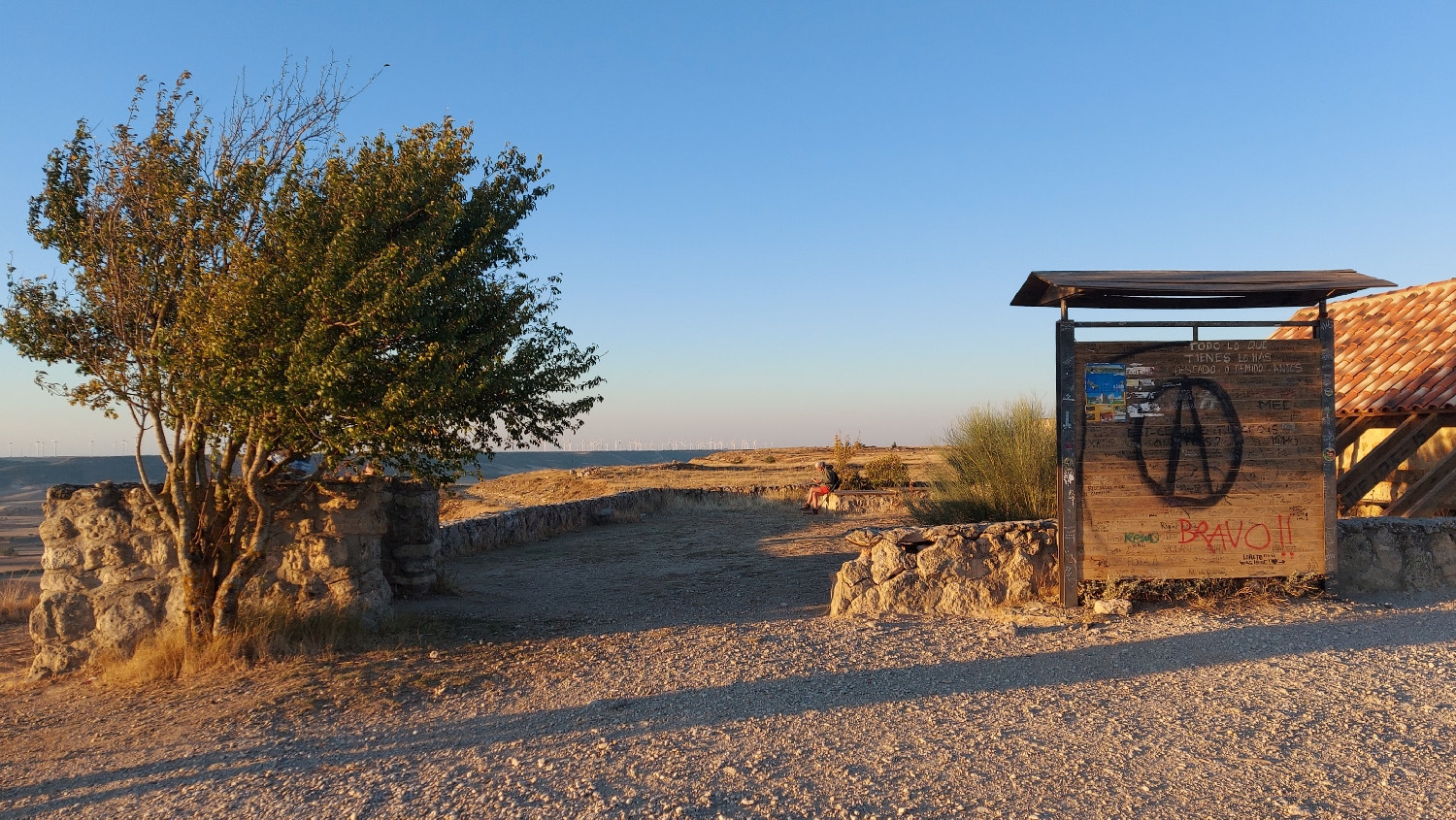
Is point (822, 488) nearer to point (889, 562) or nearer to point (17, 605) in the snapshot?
point (889, 562)

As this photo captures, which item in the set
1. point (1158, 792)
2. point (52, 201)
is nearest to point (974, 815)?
point (1158, 792)

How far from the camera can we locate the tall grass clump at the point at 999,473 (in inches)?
435

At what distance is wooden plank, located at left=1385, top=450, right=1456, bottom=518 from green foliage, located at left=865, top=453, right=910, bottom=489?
12265 millimetres

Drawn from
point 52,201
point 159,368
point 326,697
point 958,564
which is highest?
point 52,201

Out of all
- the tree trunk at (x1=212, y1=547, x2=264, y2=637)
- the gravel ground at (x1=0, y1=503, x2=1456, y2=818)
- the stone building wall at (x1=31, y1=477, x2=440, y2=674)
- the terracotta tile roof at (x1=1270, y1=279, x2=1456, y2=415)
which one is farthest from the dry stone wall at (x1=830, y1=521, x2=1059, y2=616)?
the terracotta tile roof at (x1=1270, y1=279, x2=1456, y2=415)

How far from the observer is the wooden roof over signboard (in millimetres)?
7809

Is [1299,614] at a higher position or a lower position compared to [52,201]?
Answer: lower

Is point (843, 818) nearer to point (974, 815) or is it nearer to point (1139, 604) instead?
point (974, 815)

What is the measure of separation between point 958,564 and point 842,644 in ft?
5.48

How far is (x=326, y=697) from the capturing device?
620 cm

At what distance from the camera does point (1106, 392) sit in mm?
8086

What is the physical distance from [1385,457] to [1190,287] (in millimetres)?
5680

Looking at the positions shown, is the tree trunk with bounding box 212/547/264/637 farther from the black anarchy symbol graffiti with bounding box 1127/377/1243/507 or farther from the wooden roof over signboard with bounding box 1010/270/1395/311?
the black anarchy symbol graffiti with bounding box 1127/377/1243/507

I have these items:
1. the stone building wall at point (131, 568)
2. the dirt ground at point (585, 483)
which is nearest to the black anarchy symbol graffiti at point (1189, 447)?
the dirt ground at point (585, 483)
